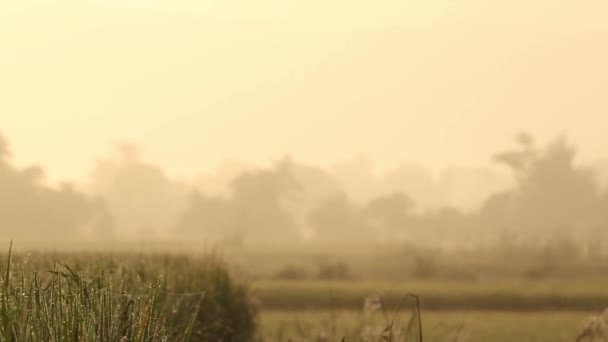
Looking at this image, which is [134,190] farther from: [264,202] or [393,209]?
[393,209]

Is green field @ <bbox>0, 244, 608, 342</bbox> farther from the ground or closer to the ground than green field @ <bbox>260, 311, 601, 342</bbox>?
farther from the ground

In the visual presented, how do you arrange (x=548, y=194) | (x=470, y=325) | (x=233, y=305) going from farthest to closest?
(x=548, y=194) → (x=470, y=325) → (x=233, y=305)

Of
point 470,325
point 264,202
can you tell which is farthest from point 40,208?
point 470,325

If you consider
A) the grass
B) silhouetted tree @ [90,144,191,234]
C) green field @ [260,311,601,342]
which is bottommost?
green field @ [260,311,601,342]

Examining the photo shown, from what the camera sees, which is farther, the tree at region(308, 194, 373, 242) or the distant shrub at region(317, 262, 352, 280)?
the tree at region(308, 194, 373, 242)

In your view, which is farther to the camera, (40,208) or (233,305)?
(40,208)

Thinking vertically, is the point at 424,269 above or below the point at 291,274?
above

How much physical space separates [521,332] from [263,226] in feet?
156

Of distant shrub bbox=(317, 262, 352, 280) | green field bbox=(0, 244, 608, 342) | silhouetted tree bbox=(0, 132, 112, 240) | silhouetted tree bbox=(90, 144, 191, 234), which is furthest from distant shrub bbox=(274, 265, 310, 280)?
silhouetted tree bbox=(90, 144, 191, 234)

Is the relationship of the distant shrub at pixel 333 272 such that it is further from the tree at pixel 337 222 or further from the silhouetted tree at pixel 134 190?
the silhouetted tree at pixel 134 190

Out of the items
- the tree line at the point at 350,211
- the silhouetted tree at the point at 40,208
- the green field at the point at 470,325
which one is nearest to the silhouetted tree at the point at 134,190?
the tree line at the point at 350,211

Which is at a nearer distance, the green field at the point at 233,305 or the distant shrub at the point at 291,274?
the green field at the point at 233,305

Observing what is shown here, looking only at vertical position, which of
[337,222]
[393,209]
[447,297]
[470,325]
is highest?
[393,209]

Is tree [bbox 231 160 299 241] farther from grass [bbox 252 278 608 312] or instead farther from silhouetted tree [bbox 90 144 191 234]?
grass [bbox 252 278 608 312]
